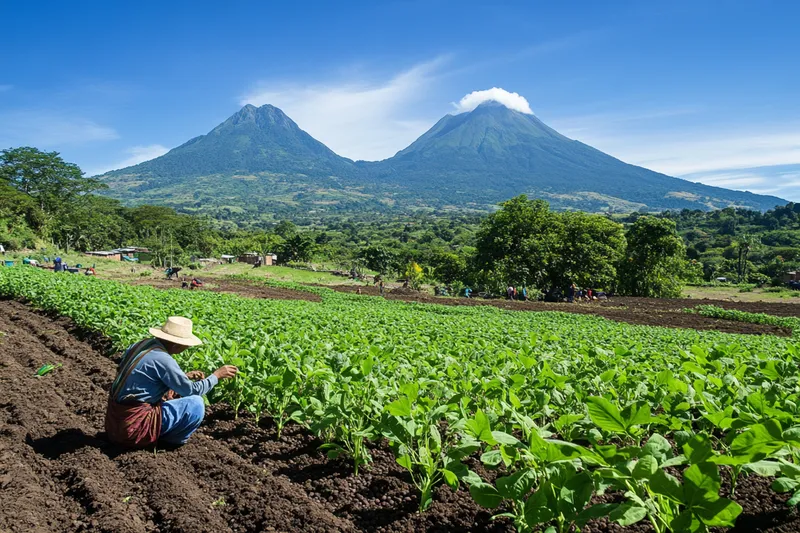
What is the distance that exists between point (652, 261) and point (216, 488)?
127ft

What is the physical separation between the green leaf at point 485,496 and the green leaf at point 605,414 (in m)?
0.69

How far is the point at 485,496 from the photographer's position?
2.61m

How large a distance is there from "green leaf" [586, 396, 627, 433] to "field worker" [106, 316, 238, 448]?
3.39 metres

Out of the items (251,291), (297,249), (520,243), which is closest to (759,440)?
(251,291)

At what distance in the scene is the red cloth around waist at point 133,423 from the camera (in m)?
4.14

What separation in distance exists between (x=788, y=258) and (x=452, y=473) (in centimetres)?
7926

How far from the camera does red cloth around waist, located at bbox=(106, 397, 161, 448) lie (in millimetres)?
4145

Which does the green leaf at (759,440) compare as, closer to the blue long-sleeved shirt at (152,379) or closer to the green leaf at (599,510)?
the green leaf at (599,510)

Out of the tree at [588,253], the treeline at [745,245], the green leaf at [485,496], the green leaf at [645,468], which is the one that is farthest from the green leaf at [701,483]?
the treeline at [745,245]

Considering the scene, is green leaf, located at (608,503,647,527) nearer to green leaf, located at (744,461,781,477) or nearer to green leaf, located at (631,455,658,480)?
green leaf, located at (631,455,658,480)

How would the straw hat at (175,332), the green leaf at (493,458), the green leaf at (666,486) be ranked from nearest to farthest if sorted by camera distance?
→ the green leaf at (666,486)
the green leaf at (493,458)
the straw hat at (175,332)

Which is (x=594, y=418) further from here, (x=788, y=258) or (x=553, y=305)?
(x=788, y=258)

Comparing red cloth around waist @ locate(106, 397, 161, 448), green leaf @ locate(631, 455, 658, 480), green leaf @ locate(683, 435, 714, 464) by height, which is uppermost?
green leaf @ locate(683, 435, 714, 464)

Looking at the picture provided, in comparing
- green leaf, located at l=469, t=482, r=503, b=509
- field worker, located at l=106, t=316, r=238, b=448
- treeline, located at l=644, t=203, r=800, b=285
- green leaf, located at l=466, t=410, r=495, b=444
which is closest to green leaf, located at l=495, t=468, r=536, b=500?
green leaf, located at l=469, t=482, r=503, b=509
